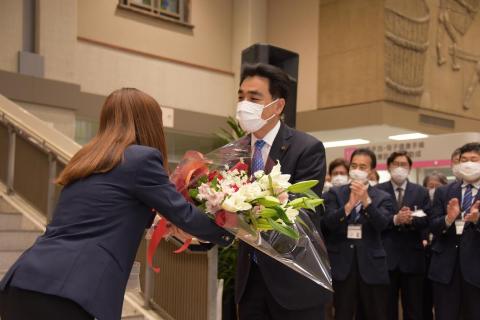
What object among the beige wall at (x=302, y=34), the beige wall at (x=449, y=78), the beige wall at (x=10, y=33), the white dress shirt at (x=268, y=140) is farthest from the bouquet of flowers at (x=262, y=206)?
the beige wall at (x=449, y=78)

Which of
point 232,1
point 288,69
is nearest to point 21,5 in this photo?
point 232,1

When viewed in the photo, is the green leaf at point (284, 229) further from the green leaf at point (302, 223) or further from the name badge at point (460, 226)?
the name badge at point (460, 226)

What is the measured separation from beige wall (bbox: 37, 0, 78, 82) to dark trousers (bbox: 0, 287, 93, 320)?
843 centimetres

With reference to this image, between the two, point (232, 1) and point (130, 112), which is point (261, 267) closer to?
point (130, 112)

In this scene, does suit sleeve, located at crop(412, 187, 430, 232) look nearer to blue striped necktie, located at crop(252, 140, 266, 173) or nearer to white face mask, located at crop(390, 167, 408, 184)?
white face mask, located at crop(390, 167, 408, 184)

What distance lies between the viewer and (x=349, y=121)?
464 inches

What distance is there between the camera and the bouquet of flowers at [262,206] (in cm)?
203

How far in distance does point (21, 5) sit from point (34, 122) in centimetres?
450

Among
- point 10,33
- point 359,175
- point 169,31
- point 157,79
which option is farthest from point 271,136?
point 169,31

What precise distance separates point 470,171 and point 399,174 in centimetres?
88

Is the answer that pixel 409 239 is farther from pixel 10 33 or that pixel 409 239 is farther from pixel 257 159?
pixel 10 33

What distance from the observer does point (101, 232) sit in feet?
6.07

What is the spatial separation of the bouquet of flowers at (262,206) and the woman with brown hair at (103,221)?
9cm

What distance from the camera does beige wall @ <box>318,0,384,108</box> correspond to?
455 inches
